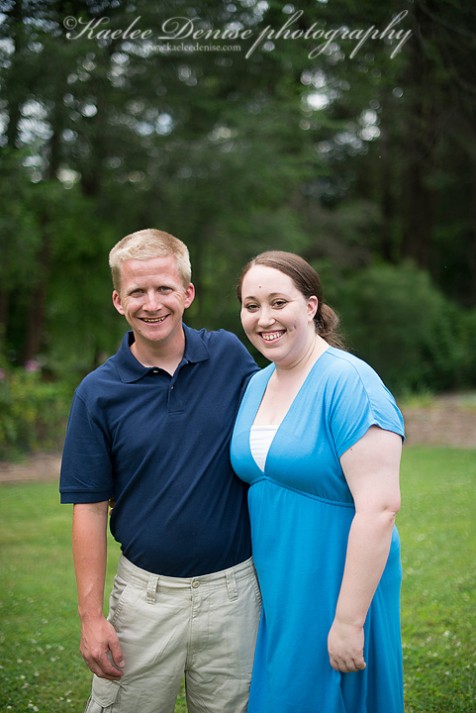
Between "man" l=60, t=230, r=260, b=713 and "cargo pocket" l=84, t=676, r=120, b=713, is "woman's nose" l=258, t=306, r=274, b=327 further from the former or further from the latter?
"cargo pocket" l=84, t=676, r=120, b=713

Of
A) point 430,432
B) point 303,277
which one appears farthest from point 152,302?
point 430,432

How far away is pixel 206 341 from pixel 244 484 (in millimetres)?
553

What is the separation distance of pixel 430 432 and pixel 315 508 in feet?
37.5

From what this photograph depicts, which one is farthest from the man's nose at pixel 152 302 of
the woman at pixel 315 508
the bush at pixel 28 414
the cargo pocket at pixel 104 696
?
the bush at pixel 28 414

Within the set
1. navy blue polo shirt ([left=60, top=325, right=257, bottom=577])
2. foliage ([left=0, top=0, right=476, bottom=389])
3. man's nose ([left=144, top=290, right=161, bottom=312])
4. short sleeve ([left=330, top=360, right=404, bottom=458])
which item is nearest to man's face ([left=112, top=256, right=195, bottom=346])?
man's nose ([left=144, top=290, right=161, bottom=312])

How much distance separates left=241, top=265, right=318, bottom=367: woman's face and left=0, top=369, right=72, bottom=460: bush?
26.1 feet

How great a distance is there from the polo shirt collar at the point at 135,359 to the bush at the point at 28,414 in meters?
7.62

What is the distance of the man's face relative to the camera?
2492 millimetres

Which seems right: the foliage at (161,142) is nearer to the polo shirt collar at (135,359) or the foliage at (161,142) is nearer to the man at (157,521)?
the polo shirt collar at (135,359)

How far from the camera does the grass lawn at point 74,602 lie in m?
3.96

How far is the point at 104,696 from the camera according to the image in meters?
2.49

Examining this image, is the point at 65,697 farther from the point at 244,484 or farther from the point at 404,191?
the point at 404,191

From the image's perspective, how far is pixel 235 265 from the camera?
520 inches

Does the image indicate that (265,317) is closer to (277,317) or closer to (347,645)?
(277,317)
